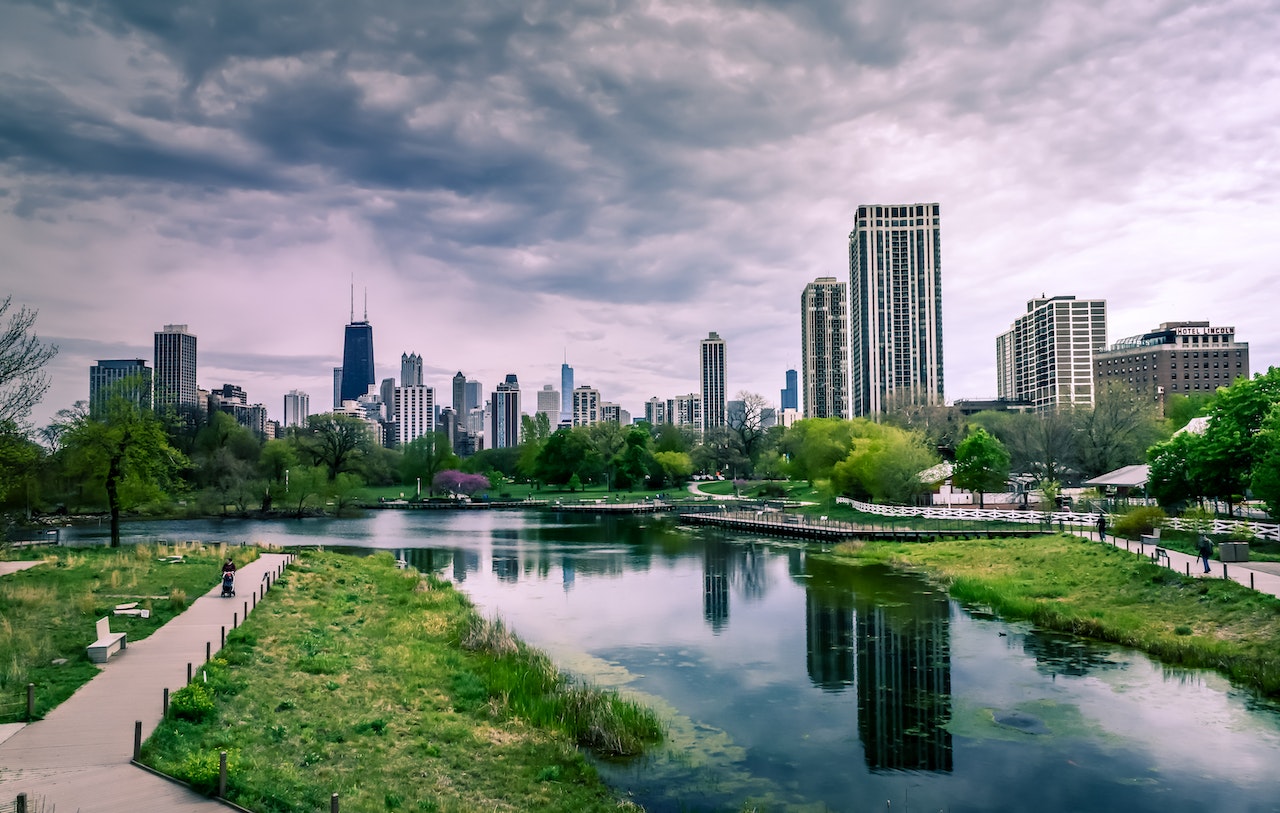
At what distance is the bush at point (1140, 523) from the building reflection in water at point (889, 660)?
13225 mm

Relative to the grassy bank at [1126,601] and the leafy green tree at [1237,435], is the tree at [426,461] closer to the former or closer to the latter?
the grassy bank at [1126,601]

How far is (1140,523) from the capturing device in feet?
152

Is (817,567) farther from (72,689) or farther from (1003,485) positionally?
(72,689)

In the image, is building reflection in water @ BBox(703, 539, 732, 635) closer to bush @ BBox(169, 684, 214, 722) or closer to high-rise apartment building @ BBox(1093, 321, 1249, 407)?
bush @ BBox(169, 684, 214, 722)

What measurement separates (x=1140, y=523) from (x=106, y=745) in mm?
50029

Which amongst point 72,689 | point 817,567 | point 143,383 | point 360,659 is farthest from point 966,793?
point 143,383

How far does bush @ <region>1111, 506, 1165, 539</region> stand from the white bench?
48.8 metres

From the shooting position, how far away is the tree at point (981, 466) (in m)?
71.9

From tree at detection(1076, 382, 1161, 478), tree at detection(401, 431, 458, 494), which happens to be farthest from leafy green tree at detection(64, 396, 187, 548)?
tree at detection(401, 431, 458, 494)

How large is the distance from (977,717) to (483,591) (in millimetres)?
27446

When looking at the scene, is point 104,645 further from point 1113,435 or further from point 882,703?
point 1113,435

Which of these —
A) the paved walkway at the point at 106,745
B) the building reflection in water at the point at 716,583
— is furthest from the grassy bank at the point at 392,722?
the building reflection in water at the point at 716,583

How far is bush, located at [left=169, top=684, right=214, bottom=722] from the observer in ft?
49.9

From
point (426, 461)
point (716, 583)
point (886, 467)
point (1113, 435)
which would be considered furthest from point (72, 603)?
point (426, 461)
